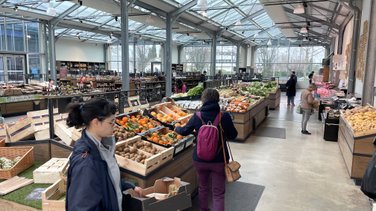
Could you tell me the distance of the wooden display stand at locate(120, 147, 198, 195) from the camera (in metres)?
2.70

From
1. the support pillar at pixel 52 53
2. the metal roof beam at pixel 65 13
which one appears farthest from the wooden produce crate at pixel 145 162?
the support pillar at pixel 52 53

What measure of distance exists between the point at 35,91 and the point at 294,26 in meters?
12.9

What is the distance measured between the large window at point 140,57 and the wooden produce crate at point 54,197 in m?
23.6

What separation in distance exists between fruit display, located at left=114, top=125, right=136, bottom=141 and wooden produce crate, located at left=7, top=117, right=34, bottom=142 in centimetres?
104

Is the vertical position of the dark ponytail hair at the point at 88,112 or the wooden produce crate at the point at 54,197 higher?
the dark ponytail hair at the point at 88,112

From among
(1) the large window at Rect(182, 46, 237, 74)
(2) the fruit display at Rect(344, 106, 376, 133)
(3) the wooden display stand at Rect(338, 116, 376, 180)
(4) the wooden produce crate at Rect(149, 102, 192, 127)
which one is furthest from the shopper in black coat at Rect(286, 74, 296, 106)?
(1) the large window at Rect(182, 46, 237, 74)

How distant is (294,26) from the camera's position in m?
15.7

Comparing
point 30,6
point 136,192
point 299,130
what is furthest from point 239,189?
point 30,6

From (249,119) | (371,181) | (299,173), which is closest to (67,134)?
(371,181)

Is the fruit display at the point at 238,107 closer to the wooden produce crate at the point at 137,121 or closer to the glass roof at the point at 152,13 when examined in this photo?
the glass roof at the point at 152,13

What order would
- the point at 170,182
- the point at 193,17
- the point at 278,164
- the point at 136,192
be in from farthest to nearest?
the point at 193,17, the point at 278,164, the point at 170,182, the point at 136,192

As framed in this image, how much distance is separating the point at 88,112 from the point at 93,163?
0.27 metres

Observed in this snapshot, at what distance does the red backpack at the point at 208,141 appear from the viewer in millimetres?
2754

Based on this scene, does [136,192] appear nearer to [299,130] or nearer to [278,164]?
[278,164]
